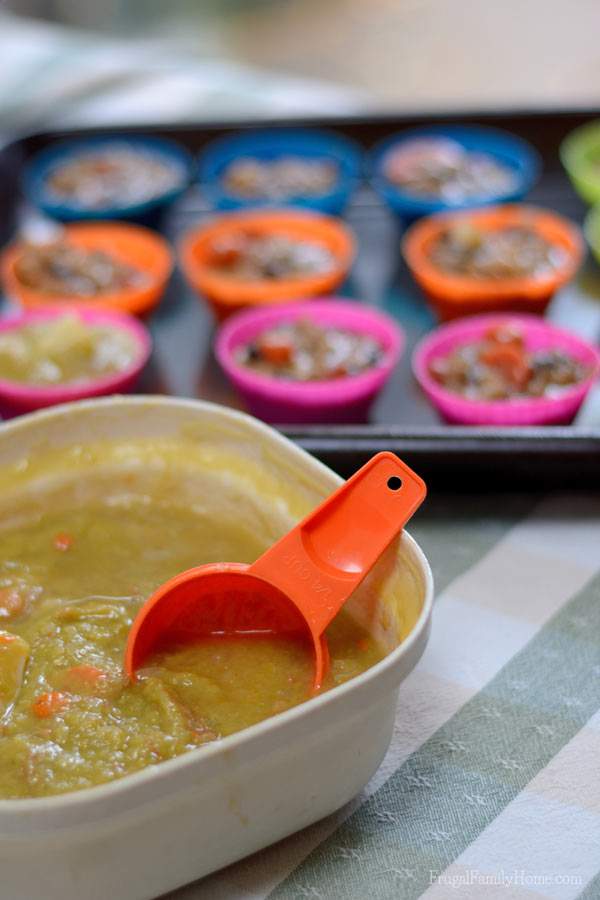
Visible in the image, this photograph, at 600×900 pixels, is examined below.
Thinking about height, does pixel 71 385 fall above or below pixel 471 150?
below

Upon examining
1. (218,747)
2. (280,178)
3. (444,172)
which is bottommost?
(280,178)

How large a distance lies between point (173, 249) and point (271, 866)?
6.51 ft

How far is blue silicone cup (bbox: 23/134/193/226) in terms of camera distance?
9.66ft

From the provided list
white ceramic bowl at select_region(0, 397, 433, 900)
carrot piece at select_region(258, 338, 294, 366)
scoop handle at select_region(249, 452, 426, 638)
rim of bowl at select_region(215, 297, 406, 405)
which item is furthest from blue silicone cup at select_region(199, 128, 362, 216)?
scoop handle at select_region(249, 452, 426, 638)

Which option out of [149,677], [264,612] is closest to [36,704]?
[149,677]

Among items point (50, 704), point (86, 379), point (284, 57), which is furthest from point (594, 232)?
point (284, 57)

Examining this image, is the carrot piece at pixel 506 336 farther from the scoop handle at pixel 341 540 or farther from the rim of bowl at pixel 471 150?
the scoop handle at pixel 341 540

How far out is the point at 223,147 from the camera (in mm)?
3238

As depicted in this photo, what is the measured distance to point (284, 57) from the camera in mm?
5762

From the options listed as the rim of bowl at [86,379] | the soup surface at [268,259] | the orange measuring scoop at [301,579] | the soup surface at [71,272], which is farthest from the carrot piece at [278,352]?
the orange measuring scoop at [301,579]

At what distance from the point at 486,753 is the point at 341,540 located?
0.37 m

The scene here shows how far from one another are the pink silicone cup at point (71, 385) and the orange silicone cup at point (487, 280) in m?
0.69

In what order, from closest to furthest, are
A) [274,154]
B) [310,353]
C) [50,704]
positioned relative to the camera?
[50,704] → [310,353] → [274,154]

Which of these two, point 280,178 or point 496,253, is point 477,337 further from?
point 280,178
